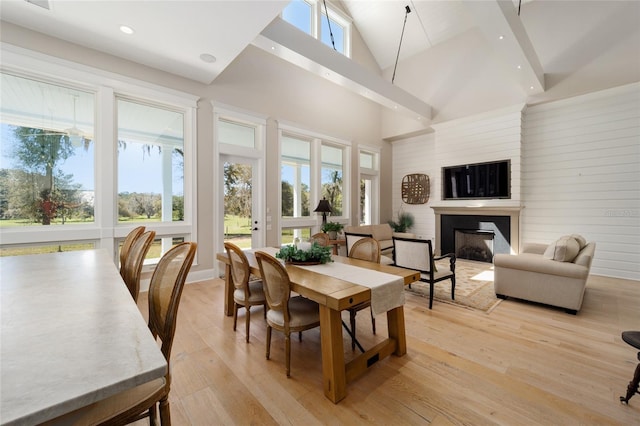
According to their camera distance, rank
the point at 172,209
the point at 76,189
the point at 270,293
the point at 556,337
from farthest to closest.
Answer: the point at 172,209 < the point at 76,189 < the point at 556,337 < the point at 270,293

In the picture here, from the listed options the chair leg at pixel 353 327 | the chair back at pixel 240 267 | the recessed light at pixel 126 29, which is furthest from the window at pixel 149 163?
the chair leg at pixel 353 327

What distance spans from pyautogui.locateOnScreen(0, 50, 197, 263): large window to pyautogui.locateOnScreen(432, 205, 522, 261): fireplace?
17.7 feet

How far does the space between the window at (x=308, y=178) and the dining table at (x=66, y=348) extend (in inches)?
170

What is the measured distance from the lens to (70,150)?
3.37m

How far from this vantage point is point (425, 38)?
250 inches

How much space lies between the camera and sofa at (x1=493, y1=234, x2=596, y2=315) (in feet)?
9.83

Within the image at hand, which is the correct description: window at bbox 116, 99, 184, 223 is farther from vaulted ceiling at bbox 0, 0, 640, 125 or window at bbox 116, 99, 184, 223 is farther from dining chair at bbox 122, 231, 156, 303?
dining chair at bbox 122, 231, 156, 303

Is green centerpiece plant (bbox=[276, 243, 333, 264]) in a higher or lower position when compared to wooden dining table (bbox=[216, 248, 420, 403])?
higher

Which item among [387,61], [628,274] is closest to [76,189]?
[387,61]

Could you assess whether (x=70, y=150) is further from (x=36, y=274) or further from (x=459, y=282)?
(x=459, y=282)

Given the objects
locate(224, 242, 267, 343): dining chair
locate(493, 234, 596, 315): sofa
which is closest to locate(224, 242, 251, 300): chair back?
locate(224, 242, 267, 343): dining chair

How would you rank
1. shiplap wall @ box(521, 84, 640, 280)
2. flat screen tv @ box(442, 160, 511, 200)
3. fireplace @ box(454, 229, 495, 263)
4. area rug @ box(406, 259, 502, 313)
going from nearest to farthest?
area rug @ box(406, 259, 502, 313)
shiplap wall @ box(521, 84, 640, 280)
flat screen tv @ box(442, 160, 511, 200)
fireplace @ box(454, 229, 495, 263)

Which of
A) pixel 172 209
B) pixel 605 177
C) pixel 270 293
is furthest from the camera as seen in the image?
pixel 605 177

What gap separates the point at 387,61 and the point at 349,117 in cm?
211
